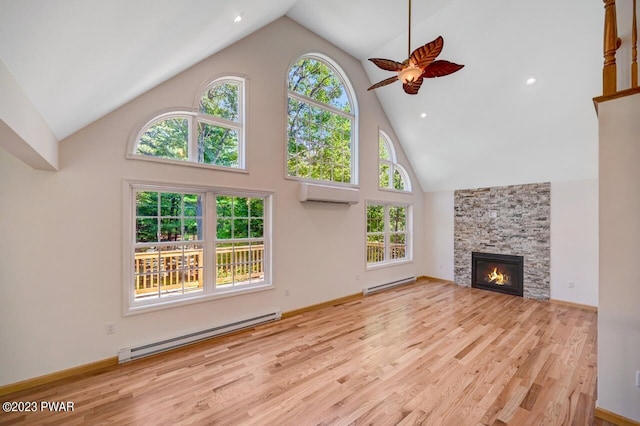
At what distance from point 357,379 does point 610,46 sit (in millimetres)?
3528

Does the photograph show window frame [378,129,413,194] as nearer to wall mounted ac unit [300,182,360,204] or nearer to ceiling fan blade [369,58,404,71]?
wall mounted ac unit [300,182,360,204]

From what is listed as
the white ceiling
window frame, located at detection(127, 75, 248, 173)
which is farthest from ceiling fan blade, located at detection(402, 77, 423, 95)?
window frame, located at detection(127, 75, 248, 173)

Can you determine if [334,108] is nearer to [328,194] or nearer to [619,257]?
[328,194]

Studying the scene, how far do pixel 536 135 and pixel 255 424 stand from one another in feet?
19.5

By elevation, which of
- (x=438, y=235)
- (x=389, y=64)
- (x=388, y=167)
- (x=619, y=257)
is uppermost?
(x=389, y=64)

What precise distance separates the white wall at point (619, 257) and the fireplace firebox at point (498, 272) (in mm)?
3930

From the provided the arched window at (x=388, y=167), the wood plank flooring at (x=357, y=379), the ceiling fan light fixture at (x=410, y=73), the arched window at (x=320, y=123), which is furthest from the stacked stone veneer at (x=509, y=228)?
the ceiling fan light fixture at (x=410, y=73)

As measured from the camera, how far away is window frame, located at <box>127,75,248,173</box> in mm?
3219

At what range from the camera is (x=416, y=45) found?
4.70m

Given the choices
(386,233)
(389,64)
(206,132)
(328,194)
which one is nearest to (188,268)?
(206,132)

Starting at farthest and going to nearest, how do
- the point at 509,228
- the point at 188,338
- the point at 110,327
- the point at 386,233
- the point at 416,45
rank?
the point at 386,233
the point at 509,228
the point at 416,45
the point at 188,338
the point at 110,327

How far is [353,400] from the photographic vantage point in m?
2.38

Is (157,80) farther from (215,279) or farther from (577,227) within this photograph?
(577,227)

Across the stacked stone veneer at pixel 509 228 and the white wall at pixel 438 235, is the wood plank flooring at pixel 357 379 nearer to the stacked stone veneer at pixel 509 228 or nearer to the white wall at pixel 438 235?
the stacked stone veneer at pixel 509 228
